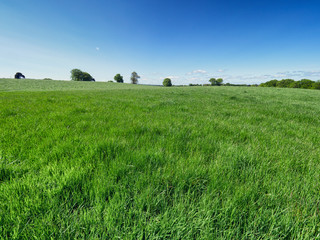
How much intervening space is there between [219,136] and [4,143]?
4.39 metres

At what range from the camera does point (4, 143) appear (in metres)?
2.22

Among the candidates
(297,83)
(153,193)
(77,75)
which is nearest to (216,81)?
(297,83)

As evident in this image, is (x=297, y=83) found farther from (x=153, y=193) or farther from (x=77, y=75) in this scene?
(x=77, y=75)

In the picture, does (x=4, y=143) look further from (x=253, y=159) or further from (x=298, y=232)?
(x=253, y=159)

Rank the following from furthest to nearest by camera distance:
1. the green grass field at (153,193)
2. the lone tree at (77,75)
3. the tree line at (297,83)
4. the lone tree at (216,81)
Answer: the lone tree at (216,81) → the lone tree at (77,75) → the tree line at (297,83) → the green grass field at (153,193)

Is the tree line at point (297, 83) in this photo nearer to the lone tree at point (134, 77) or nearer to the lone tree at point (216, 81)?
the lone tree at point (216, 81)

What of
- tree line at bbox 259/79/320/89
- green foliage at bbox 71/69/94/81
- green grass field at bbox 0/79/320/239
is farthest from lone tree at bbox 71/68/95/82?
tree line at bbox 259/79/320/89

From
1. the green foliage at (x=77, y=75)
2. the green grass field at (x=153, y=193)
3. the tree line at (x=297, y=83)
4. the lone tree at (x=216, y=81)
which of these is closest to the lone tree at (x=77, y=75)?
the green foliage at (x=77, y=75)

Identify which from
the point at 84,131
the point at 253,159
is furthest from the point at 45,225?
the point at 253,159

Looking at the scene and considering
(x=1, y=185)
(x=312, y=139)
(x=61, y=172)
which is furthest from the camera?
(x=312, y=139)

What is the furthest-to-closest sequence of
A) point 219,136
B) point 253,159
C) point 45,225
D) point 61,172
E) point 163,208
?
point 219,136 < point 253,159 < point 61,172 < point 163,208 < point 45,225

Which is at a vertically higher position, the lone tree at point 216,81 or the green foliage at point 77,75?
the green foliage at point 77,75

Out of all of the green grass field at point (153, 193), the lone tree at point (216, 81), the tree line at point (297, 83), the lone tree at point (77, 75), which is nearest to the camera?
the green grass field at point (153, 193)

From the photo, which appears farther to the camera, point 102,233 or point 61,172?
point 61,172
